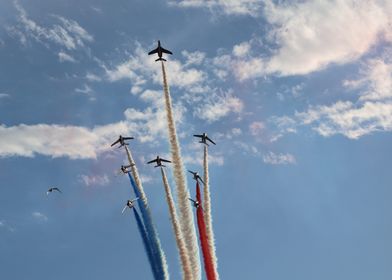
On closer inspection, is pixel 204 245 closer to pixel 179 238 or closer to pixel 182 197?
pixel 179 238

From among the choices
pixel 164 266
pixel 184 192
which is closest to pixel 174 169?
pixel 184 192

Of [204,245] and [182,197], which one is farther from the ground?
[182,197]

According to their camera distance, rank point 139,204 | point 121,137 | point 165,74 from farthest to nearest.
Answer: point 121,137 < point 139,204 < point 165,74

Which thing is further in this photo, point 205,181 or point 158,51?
point 205,181

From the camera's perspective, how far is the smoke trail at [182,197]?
15100cm

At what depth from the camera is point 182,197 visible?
15338 cm

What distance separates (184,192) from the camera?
153625 millimetres

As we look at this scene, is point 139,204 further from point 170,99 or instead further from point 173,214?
point 170,99

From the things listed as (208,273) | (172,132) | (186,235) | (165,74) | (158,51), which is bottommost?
(208,273)

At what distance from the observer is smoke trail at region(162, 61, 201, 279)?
151m

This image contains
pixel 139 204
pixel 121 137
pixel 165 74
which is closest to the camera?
pixel 165 74

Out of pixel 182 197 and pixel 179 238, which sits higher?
pixel 182 197

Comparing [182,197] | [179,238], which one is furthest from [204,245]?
[182,197]

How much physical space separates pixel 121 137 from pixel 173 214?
127 ft
